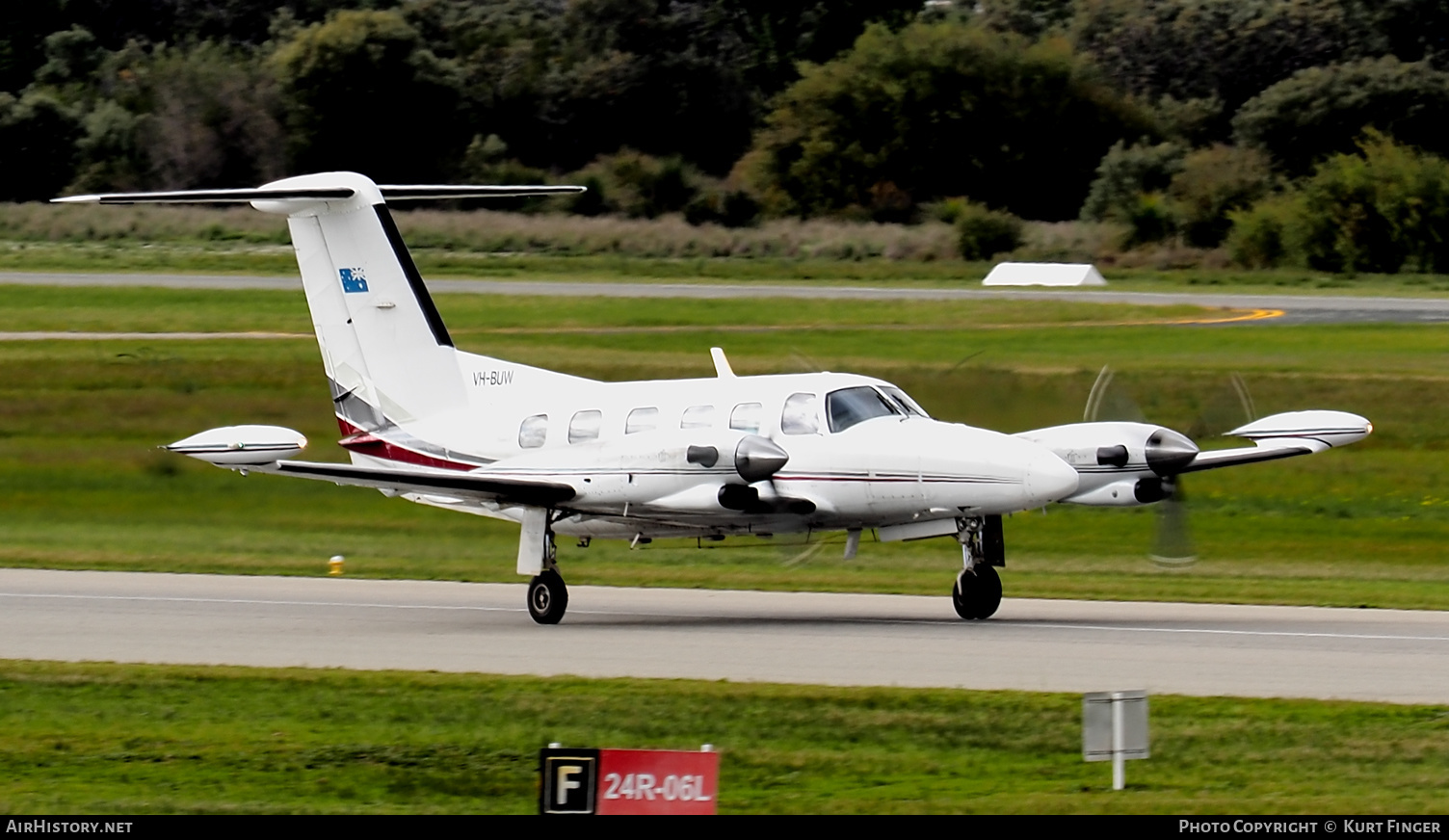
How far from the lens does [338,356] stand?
22.5 meters

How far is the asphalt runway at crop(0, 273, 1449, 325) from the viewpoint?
40719 millimetres

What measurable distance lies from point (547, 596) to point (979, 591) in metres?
4.27

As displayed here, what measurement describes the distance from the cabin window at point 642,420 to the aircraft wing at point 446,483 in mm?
896

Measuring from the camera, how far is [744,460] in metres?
18.5

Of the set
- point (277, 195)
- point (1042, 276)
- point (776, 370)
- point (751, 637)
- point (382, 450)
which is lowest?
point (751, 637)

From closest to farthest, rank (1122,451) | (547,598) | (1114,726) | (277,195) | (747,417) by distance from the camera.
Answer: (1114,726)
(1122,451)
(747,417)
(547,598)
(277,195)

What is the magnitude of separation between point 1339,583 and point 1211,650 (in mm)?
7190

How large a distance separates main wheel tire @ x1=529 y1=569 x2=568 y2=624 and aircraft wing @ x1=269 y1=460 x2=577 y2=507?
75 centimetres

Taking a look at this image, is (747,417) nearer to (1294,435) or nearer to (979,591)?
(979,591)

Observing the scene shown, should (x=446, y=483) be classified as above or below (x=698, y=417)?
below

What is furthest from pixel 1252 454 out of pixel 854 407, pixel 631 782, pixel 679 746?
pixel 631 782

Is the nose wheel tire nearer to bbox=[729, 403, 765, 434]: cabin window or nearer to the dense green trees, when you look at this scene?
bbox=[729, 403, 765, 434]: cabin window

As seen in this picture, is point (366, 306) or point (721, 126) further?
point (721, 126)

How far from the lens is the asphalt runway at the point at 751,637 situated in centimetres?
1559
